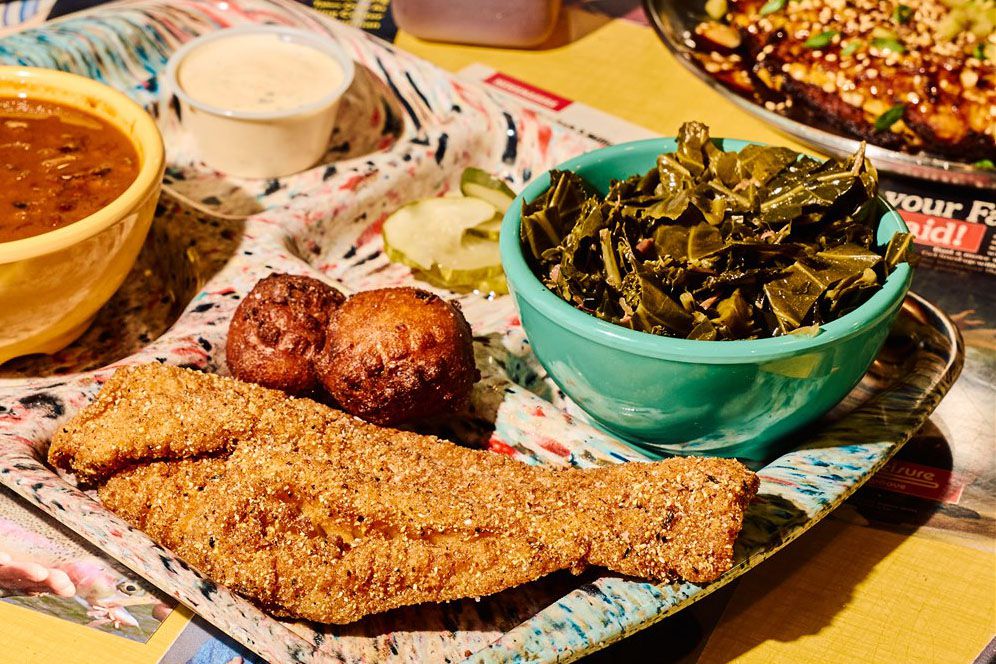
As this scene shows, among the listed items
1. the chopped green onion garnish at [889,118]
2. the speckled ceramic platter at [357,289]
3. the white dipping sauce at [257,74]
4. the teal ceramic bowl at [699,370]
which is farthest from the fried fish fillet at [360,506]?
the chopped green onion garnish at [889,118]

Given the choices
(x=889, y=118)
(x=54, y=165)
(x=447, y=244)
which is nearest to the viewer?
(x=54, y=165)

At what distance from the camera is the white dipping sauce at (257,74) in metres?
3.01

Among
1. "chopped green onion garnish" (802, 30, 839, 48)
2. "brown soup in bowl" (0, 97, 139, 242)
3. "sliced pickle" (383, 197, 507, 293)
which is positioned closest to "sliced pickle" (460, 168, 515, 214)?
"sliced pickle" (383, 197, 507, 293)

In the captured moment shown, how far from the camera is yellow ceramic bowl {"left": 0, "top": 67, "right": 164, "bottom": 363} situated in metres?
2.11

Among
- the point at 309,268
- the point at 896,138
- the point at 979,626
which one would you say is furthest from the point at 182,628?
the point at 896,138

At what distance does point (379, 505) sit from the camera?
1.76 meters

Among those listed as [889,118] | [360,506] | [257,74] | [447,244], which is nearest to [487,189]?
[447,244]

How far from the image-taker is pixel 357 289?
2.74m

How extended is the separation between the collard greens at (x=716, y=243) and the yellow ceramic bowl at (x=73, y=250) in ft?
3.24

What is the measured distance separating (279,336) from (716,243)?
39.5 inches

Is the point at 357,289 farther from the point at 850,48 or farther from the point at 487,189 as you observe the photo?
the point at 850,48

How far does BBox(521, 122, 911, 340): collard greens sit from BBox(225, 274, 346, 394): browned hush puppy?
54 centimetres

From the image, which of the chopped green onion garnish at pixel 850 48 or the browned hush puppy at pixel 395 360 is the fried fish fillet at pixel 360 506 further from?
the chopped green onion garnish at pixel 850 48

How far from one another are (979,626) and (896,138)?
6.40ft
